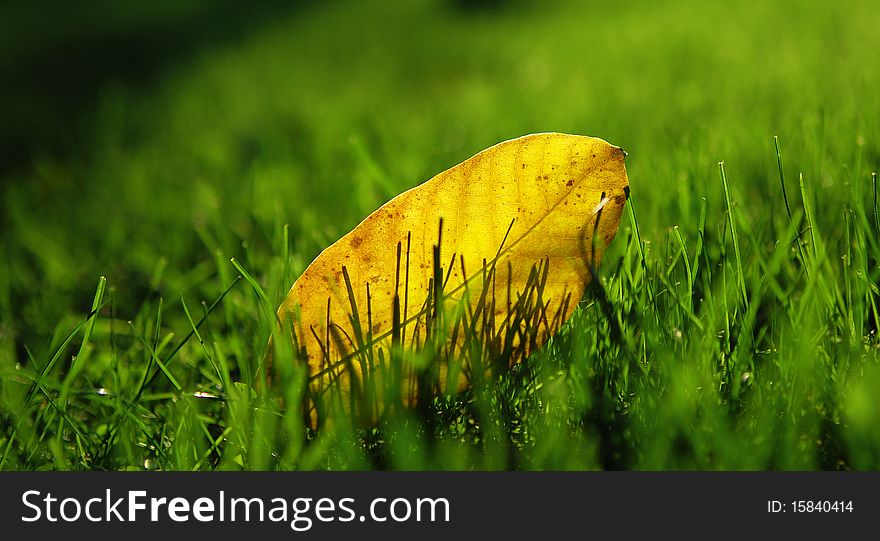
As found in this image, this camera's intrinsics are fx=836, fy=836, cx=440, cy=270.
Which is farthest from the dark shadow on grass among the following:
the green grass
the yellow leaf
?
the yellow leaf

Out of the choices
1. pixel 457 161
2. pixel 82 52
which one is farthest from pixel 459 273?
pixel 82 52

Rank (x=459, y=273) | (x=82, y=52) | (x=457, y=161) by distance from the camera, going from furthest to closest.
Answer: (x=82, y=52), (x=457, y=161), (x=459, y=273)

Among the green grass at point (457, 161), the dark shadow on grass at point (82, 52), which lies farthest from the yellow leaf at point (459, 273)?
the dark shadow on grass at point (82, 52)

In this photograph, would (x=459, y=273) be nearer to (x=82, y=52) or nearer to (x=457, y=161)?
(x=457, y=161)

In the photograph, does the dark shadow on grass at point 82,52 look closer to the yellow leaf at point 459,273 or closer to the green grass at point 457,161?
the green grass at point 457,161

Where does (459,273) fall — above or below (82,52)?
below

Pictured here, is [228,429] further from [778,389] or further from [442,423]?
[778,389]
